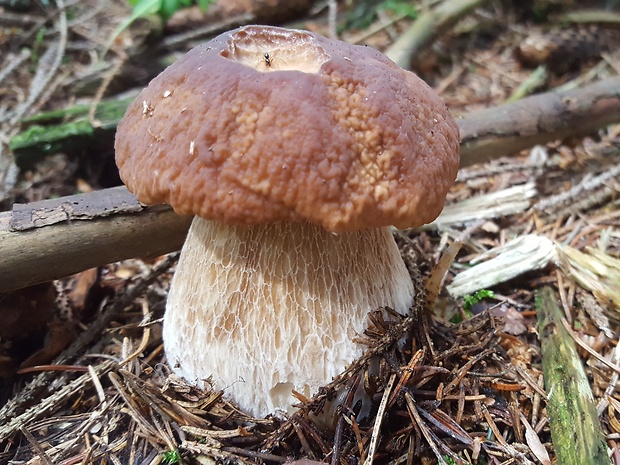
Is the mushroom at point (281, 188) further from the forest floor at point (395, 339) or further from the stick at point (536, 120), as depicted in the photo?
the stick at point (536, 120)

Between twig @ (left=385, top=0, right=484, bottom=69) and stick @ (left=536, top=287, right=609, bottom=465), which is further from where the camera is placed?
twig @ (left=385, top=0, right=484, bottom=69)

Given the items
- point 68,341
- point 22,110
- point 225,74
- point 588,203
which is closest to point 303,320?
point 225,74

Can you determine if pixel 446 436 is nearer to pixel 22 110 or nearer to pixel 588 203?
pixel 588 203

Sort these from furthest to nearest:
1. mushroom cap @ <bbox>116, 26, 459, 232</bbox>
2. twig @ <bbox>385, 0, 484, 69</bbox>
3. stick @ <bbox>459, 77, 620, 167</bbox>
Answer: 1. twig @ <bbox>385, 0, 484, 69</bbox>
2. stick @ <bbox>459, 77, 620, 167</bbox>
3. mushroom cap @ <bbox>116, 26, 459, 232</bbox>

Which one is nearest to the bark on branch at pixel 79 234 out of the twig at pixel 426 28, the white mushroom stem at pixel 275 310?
the white mushroom stem at pixel 275 310

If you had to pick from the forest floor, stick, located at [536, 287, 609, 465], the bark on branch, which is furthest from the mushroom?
stick, located at [536, 287, 609, 465]

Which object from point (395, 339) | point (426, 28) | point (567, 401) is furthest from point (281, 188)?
point (426, 28)

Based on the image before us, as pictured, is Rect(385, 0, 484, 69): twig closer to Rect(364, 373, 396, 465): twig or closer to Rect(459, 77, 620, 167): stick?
Rect(459, 77, 620, 167): stick

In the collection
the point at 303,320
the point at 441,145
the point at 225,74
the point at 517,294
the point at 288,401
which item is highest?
the point at 225,74
